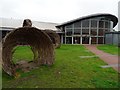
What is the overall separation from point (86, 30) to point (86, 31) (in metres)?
0.22

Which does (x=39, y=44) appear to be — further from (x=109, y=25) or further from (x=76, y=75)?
(x=109, y=25)

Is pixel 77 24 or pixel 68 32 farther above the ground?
pixel 77 24

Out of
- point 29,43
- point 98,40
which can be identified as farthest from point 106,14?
point 29,43

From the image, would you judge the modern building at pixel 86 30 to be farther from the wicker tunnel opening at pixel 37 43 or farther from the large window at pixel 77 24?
the wicker tunnel opening at pixel 37 43

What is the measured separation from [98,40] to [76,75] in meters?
33.7

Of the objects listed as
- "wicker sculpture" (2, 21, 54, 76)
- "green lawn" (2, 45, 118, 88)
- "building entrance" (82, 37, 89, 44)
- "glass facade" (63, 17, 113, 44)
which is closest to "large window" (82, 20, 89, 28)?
"glass facade" (63, 17, 113, 44)

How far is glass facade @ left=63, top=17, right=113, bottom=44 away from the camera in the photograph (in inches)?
1666

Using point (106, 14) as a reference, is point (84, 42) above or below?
below

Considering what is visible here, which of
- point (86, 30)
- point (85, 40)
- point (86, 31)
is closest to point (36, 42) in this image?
point (85, 40)

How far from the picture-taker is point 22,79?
29.5ft

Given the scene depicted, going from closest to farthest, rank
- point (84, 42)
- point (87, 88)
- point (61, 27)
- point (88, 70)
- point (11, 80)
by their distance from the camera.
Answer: point (87, 88) < point (11, 80) < point (88, 70) < point (84, 42) < point (61, 27)

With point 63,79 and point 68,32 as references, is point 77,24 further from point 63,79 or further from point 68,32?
point 63,79

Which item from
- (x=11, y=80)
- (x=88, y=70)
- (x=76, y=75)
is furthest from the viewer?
(x=88, y=70)

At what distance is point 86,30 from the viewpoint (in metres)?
42.6
